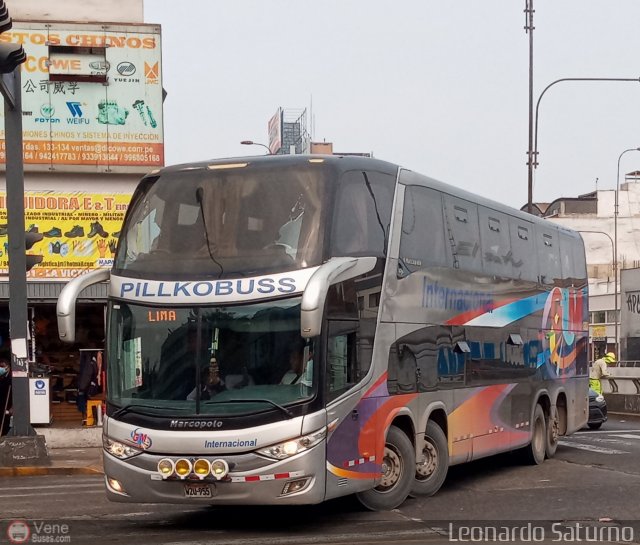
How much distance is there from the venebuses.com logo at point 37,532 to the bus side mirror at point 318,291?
3.02 metres

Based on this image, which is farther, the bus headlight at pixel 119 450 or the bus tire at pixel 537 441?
the bus tire at pixel 537 441

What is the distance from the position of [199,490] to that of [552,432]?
9745 mm

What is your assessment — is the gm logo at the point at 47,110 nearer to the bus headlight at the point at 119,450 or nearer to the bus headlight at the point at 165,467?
the bus headlight at the point at 119,450

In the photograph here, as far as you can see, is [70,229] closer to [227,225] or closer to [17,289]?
[17,289]

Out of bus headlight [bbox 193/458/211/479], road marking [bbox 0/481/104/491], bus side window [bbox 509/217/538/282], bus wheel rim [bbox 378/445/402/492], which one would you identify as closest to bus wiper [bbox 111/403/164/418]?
bus headlight [bbox 193/458/211/479]

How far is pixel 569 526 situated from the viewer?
37.7ft

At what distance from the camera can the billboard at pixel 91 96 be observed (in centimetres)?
2397

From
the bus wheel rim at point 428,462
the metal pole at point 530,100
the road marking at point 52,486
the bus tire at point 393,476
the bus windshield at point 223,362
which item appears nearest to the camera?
the bus windshield at point 223,362

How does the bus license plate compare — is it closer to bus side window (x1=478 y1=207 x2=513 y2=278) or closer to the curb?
bus side window (x1=478 y1=207 x2=513 y2=278)

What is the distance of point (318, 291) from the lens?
10.5m

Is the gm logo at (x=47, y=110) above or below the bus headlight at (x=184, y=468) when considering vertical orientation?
above

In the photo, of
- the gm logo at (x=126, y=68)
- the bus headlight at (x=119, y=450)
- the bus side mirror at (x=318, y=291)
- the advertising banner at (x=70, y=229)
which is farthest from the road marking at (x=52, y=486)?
the gm logo at (x=126, y=68)

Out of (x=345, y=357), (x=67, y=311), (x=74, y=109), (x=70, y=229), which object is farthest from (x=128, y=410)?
(x=74, y=109)

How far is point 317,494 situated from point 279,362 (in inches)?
52.1
